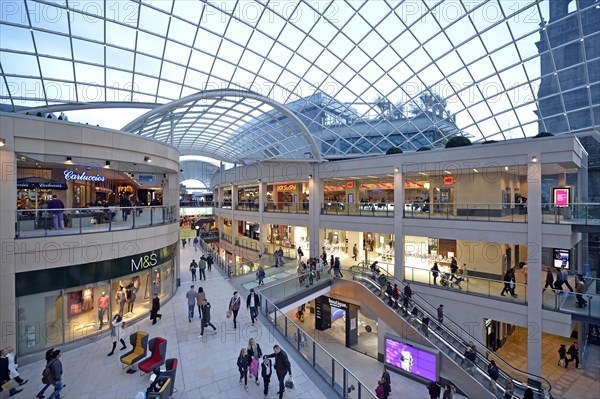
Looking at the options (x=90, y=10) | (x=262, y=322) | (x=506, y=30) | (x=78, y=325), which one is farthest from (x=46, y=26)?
(x=506, y=30)

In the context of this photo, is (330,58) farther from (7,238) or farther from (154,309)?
(7,238)

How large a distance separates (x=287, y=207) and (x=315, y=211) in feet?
15.2

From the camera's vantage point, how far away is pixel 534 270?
16750 millimetres

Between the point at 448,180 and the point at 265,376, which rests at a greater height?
the point at 448,180

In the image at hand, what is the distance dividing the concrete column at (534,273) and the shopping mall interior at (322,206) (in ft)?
0.32

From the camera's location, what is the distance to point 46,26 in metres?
17.2

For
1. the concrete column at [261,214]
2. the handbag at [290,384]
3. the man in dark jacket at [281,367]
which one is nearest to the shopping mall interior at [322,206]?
the handbag at [290,384]

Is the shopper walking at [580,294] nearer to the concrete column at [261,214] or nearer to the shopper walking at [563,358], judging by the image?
the shopper walking at [563,358]

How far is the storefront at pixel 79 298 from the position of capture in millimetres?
11391

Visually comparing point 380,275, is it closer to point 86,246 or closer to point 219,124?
point 86,246

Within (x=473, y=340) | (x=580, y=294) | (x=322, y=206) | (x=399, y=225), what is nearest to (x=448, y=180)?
(x=399, y=225)

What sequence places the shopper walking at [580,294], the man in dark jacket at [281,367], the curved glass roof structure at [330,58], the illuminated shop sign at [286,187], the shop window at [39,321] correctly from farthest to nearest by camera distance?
the illuminated shop sign at [286,187], the curved glass roof structure at [330,58], the shopper walking at [580,294], the shop window at [39,321], the man in dark jacket at [281,367]

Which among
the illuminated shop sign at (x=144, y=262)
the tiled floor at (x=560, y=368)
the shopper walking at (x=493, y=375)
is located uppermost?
the illuminated shop sign at (x=144, y=262)

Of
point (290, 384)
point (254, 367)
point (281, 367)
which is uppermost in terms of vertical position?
point (281, 367)
